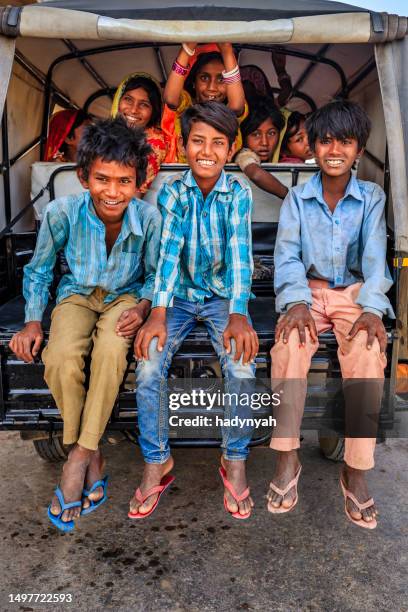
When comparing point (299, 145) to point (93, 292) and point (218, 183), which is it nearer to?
point (218, 183)

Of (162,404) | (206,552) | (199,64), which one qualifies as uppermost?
(199,64)

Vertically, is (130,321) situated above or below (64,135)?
below

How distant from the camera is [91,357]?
2.08m

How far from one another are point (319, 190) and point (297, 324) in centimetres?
67

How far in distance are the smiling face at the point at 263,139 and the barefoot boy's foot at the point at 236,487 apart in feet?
6.30

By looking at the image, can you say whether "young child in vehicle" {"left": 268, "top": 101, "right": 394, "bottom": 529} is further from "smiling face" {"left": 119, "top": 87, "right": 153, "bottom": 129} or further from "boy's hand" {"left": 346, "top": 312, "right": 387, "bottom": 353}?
"smiling face" {"left": 119, "top": 87, "right": 153, "bottom": 129}

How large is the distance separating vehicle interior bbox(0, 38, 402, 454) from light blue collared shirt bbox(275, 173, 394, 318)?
0.54ft

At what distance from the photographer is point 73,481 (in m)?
1.98

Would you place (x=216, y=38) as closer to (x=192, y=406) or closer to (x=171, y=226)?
(x=171, y=226)

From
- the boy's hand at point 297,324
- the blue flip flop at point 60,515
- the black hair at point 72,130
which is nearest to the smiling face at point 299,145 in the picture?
the black hair at point 72,130

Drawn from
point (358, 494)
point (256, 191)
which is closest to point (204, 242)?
point (256, 191)

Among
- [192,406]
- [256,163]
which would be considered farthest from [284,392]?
[256,163]

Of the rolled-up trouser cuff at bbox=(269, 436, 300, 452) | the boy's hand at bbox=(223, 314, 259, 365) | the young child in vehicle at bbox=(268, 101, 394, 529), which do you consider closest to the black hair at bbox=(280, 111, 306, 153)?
the young child in vehicle at bbox=(268, 101, 394, 529)

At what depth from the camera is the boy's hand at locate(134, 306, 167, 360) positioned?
2055mm
